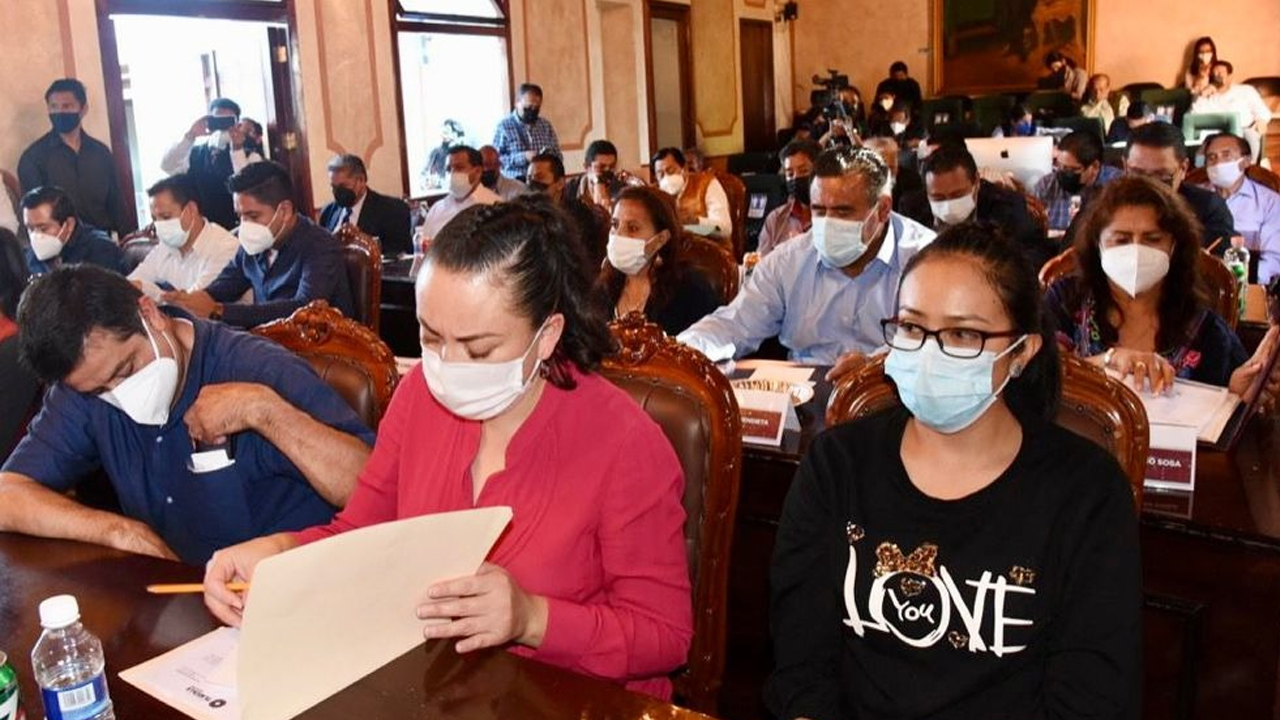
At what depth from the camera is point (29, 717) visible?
3.99 ft

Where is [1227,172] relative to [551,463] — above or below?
above

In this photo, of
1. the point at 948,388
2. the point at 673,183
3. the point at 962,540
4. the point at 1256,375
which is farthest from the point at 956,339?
the point at 673,183

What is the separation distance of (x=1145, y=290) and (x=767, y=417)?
38.4 inches

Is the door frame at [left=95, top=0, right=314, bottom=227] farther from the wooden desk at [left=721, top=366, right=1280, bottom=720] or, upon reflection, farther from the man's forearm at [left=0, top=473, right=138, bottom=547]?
the wooden desk at [left=721, top=366, right=1280, bottom=720]

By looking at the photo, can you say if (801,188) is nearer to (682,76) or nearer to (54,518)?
(54,518)

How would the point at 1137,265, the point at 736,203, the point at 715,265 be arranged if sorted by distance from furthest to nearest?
the point at 736,203 → the point at 715,265 → the point at 1137,265

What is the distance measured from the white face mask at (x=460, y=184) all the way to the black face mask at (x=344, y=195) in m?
0.66

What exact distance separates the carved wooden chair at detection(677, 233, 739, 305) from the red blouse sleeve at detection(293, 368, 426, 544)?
5.95 feet

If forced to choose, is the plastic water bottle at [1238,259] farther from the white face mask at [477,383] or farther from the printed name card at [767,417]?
the white face mask at [477,383]

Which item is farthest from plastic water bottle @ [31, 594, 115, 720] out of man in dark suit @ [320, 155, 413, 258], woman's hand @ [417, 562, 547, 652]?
man in dark suit @ [320, 155, 413, 258]

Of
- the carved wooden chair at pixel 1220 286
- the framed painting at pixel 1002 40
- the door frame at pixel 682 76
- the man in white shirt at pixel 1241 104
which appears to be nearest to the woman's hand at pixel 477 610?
the carved wooden chair at pixel 1220 286

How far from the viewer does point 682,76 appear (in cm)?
1150

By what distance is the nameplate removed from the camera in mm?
1814

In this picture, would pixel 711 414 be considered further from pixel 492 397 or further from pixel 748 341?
pixel 748 341
